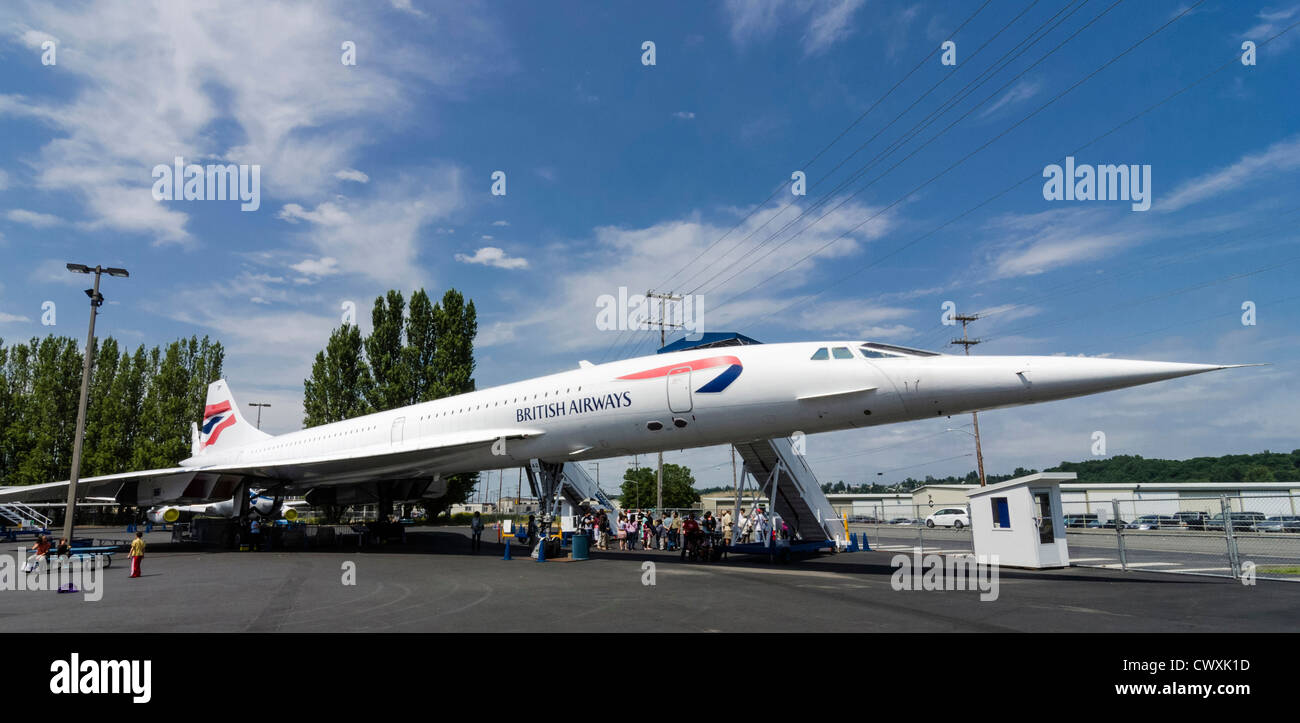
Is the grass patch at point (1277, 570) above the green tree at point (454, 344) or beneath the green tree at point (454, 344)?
beneath

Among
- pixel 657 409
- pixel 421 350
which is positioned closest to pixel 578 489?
pixel 657 409

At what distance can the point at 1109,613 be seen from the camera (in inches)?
314

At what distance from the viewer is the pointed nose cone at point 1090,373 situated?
9008 millimetres

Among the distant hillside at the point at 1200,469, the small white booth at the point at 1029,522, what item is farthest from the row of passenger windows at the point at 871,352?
the distant hillside at the point at 1200,469

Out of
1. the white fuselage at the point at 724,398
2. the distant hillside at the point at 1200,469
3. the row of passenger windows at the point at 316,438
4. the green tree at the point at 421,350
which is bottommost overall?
the distant hillside at the point at 1200,469

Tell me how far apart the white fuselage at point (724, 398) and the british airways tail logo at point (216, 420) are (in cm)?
1421

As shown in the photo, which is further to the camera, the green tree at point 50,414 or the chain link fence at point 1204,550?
the green tree at point 50,414

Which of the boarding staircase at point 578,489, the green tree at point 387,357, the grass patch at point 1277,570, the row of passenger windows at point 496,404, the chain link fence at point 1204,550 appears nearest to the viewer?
the chain link fence at point 1204,550

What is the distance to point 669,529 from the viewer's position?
21266 mm

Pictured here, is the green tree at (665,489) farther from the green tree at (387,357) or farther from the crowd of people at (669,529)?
the crowd of people at (669,529)
